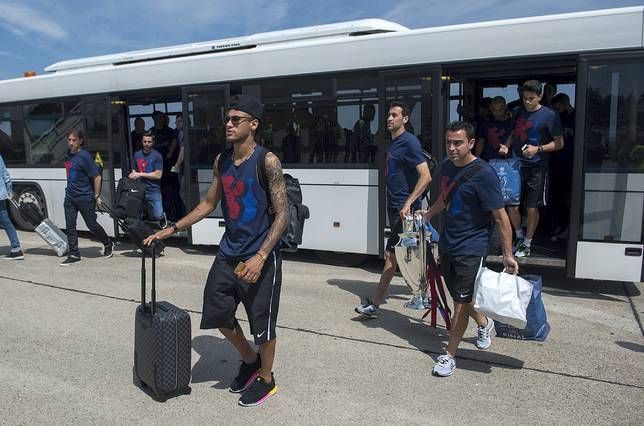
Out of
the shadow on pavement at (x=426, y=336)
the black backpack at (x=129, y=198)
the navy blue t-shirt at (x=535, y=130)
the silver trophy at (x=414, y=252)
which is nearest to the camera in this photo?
the shadow on pavement at (x=426, y=336)

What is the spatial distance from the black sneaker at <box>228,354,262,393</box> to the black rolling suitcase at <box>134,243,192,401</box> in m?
0.31

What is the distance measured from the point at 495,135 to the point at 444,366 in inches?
148

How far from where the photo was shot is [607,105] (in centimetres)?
530

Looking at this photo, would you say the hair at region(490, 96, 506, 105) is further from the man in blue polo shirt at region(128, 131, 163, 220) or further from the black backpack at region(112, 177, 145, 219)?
the black backpack at region(112, 177, 145, 219)

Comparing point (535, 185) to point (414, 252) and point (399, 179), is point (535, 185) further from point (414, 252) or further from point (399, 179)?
point (414, 252)

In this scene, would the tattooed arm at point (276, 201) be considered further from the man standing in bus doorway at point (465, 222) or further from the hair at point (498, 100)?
the hair at point (498, 100)

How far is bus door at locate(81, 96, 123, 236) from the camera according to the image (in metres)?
8.25

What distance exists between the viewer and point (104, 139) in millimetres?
8328

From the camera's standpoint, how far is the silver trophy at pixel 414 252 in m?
4.34

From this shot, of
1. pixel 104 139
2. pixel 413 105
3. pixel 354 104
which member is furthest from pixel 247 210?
pixel 104 139

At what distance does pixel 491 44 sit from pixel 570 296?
282cm

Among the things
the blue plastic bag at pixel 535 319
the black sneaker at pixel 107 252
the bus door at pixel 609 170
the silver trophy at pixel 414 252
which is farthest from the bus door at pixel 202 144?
the blue plastic bag at pixel 535 319

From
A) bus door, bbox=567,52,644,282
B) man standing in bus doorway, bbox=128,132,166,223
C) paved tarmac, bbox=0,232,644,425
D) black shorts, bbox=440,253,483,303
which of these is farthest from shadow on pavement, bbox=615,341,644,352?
man standing in bus doorway, bbox=128,132,166,223

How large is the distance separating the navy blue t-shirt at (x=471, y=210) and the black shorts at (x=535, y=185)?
2617 millimetres
